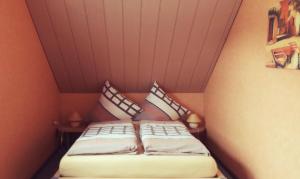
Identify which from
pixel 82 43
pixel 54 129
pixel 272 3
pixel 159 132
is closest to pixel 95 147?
pixel 159 132

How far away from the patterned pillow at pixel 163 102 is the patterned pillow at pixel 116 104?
244 mm

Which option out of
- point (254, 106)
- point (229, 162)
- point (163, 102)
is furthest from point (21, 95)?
point (229, 162)

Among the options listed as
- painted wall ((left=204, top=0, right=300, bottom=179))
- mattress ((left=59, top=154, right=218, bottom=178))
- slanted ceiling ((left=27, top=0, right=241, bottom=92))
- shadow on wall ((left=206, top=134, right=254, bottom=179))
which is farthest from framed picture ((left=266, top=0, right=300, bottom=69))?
shadow on wall ((left=206, top=134, right=254, bottom=179))

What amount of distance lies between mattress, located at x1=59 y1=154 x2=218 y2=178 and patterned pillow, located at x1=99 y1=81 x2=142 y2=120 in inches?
56.4

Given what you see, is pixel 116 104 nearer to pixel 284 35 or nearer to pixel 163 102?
pixel 163 102

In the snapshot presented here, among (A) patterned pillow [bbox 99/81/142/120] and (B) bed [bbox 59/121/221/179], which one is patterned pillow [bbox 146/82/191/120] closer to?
(A) patterned pillow [bbox 99/81/142/120]

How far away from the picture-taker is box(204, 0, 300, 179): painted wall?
1997mm

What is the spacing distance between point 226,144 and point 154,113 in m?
0.98

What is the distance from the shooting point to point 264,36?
7.55 ft

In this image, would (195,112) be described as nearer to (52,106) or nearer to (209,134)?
(209,134)

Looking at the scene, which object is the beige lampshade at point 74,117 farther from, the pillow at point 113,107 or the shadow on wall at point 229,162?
the shadow on wall at point 229,162

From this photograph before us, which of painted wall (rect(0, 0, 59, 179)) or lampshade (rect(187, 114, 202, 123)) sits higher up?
painted wall (rect(0, 0, 59, 179))

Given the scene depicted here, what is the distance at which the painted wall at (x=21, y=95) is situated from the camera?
2.33 m

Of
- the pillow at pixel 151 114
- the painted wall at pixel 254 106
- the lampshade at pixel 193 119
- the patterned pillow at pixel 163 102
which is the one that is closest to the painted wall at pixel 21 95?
the pillow at pixel 151 114
